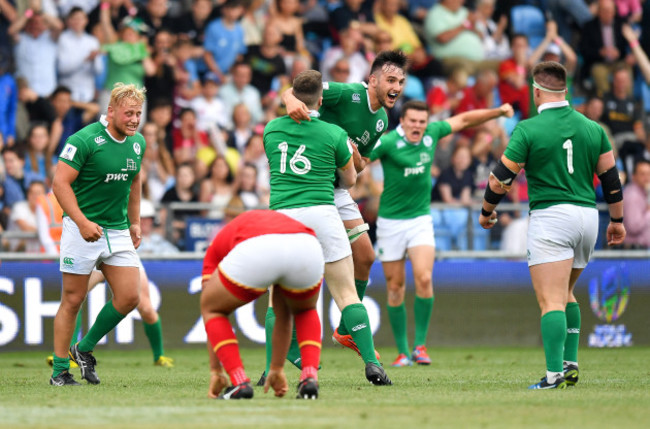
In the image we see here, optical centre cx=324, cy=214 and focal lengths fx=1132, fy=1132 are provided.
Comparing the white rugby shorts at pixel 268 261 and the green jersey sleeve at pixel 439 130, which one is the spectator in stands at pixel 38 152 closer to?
the green jersey sleeve at pixel 439 130

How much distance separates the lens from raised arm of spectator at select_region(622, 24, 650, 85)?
20625 mm

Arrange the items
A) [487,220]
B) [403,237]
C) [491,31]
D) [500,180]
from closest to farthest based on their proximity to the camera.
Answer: [500,180], [487,220], [403,237], [491,31]

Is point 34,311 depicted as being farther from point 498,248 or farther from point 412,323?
point 498,248

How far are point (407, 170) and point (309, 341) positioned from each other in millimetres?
5316

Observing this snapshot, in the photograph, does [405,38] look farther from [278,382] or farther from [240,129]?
[278,382]

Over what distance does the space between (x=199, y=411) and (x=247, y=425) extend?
780mm

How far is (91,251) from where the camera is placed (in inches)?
373

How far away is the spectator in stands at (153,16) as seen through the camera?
1831cm

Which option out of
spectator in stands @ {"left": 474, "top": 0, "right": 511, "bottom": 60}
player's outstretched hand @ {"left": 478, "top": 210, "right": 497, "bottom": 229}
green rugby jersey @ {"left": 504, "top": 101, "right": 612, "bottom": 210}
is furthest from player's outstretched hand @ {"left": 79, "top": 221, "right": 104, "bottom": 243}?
spectator in stands @ {"left": 474, "top": 0, "right": 511, "bottom": 60}

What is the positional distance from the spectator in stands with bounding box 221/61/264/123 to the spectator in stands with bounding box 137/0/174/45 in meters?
1.39

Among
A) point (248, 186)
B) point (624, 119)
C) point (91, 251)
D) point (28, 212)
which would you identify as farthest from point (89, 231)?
point (624, 119)

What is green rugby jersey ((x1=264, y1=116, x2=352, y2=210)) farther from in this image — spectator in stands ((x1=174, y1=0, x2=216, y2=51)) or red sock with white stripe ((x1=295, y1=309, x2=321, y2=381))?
spectator in stands ((x1=174, y1=0, x2=216, y2=51))

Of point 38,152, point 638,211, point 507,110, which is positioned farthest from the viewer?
point 638,211

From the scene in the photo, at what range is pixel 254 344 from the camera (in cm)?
1478
